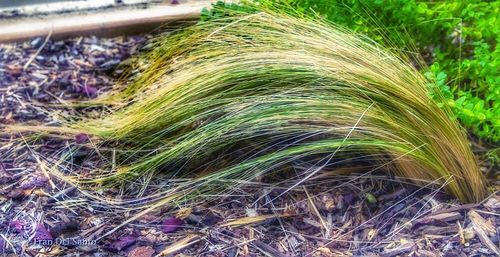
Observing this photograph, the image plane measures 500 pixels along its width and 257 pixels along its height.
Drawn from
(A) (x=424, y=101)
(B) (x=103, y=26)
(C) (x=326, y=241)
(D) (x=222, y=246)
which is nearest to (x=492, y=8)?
(A) (x=424, y=101)

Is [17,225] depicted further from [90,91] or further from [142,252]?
[90,91]

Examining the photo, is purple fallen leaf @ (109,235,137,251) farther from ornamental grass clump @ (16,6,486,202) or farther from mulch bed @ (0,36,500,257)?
ornamental grass clump @ (16,6,486,202)

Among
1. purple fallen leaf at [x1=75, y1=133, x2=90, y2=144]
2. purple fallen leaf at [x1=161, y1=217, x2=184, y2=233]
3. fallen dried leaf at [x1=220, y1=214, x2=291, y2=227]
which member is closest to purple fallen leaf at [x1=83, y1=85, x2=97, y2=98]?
purple fallen leaf at [x1=75, y1=133, x2=90, y2=144]

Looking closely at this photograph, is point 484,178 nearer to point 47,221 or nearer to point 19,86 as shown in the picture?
point 47,221

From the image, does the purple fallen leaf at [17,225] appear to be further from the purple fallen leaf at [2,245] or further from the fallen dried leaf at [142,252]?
the fallen dried leaf at [142,252]

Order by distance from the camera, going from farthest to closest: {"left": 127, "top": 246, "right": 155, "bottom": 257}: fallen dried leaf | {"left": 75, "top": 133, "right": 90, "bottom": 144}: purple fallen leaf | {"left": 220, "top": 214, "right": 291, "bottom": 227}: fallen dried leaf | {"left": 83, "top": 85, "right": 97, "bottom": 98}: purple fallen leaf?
{"left": 83, "top": 85, "right": 97, "bottom": 98}: purple fallen leaf, {"left": 75, "top": 133, "right": 90, "bottom": 144}: purple fallen leaf, {"left": 220, "top": 214, "right": 291, "bottom": 227}: fallen dried leaf, {"left": 127, "top": 246, "right": 155, "bottom": 257}: fallen dried leaf

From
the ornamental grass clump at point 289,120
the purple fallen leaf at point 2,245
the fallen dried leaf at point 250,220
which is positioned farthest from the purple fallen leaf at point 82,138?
the fallen dried leaf at point 250,220
